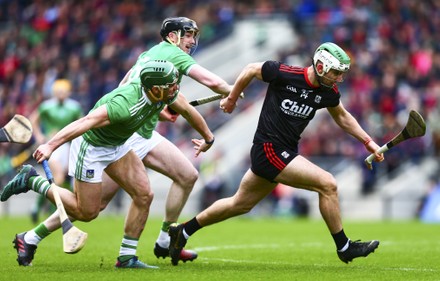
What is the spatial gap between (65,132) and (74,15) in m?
21.3

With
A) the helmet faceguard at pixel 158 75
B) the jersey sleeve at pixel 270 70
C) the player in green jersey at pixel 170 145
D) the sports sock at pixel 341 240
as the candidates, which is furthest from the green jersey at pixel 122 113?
the sports sock at pixel 341 240

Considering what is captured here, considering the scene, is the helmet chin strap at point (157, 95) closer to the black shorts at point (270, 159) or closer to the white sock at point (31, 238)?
the black shorts at point (270, 159)

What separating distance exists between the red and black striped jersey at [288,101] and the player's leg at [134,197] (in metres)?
1.19

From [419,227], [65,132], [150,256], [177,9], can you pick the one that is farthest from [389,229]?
[177,9]

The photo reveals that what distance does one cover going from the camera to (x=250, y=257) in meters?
10.9

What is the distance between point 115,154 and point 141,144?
2.87 feet

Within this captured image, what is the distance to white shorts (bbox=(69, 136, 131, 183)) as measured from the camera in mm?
9141

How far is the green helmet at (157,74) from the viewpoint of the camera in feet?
28.9

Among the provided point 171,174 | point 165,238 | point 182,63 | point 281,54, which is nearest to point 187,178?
point 171,174

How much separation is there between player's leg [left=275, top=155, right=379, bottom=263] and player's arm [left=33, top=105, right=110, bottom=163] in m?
1.80

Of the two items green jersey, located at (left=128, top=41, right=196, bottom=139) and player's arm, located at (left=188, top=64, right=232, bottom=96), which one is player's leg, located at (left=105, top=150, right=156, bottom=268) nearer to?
green jersey, located at (left=128, top=41, right=196, bottom=139)

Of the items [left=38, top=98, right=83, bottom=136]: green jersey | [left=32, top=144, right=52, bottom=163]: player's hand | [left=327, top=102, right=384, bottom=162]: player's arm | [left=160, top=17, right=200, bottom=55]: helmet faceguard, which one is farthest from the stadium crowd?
[left=32, top=144, right=52, bottom=163]: player's hand

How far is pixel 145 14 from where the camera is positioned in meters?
28.6

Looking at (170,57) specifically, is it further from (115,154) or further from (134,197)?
(134,197)
